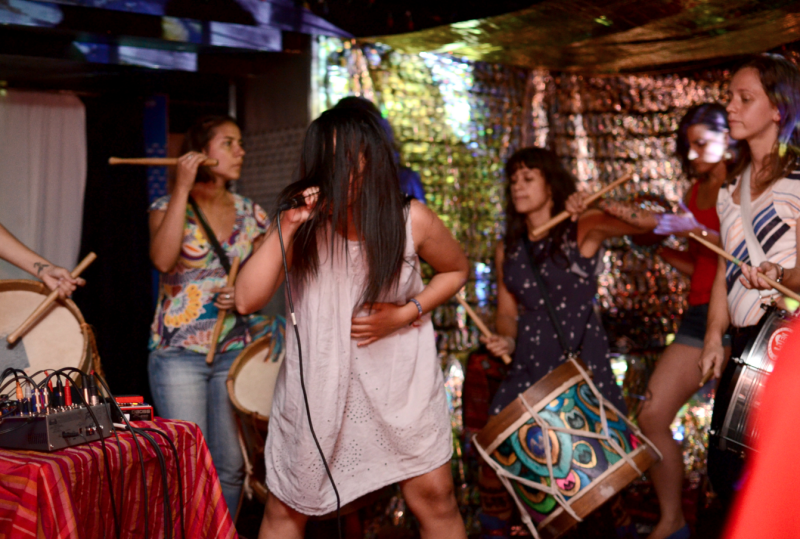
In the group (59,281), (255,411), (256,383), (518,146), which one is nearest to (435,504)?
(255,411)

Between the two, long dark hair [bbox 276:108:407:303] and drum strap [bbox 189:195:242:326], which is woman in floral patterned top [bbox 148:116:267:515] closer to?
drum strap [bbox 189:195:242:326]

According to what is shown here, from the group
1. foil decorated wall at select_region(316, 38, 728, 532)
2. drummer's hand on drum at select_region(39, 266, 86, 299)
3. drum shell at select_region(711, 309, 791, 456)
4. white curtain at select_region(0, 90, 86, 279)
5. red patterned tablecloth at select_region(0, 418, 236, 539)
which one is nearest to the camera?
red patterned tablecloth at select_region(0, 418, 236, 539)

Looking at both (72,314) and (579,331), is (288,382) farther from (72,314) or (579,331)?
(579,331)

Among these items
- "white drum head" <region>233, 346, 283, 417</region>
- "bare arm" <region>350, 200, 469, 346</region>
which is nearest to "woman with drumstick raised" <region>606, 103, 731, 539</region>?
"bare arm" <region>350, 200, 469, 346</region>

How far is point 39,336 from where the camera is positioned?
2486 millimetres

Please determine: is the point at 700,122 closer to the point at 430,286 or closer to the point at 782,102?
the point at 782,102

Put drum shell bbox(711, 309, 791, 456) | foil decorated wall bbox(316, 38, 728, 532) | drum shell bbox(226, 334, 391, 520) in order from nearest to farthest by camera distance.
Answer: drum shell bbox(711, 309, 791, 456) < drum shell bbox(226, 334, 391, 520) < foil decorated wall bbox(316, 38, 728, 532)

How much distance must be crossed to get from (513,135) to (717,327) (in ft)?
6.90

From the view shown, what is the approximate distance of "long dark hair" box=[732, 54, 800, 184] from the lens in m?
2.47

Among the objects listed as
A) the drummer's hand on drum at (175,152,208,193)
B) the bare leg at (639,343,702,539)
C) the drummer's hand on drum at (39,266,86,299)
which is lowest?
the bare leg at (639,343,702,539)

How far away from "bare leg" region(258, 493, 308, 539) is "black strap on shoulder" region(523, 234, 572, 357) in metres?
1.33

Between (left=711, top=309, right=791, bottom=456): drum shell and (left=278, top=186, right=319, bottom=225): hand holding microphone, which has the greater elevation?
(left=278, top=186, right=319, bottom=225): hand holding microphone

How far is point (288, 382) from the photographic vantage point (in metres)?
2.15

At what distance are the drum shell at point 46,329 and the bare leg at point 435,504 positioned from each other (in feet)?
3.99
